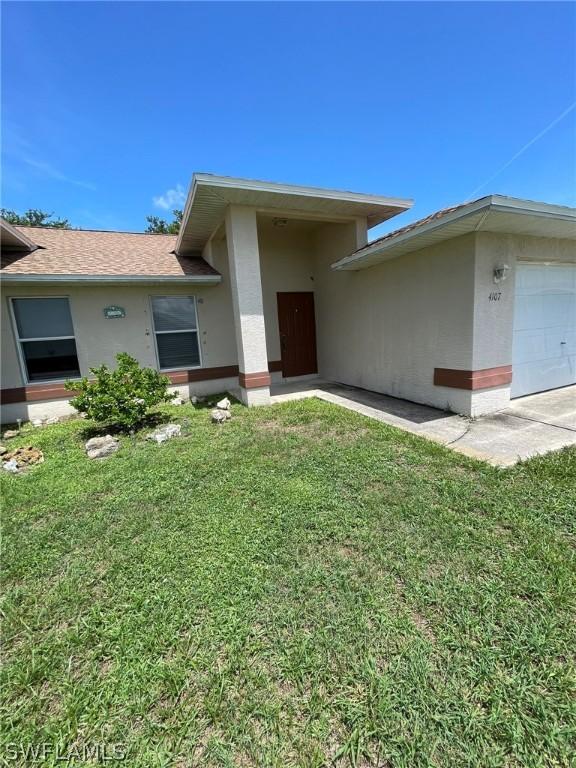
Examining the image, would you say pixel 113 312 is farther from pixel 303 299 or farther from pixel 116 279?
pixel 303 299

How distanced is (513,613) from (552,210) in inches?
203

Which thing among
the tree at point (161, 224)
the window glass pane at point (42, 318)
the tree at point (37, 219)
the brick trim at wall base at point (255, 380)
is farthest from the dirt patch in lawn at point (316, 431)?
the tree at point (37, 219)

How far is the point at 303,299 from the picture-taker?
30.1 feet

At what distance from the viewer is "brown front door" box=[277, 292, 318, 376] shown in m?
8.97

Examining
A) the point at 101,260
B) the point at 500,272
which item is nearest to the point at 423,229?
the point at 500,272

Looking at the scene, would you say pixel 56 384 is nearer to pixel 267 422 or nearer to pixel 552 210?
pixel 267 422

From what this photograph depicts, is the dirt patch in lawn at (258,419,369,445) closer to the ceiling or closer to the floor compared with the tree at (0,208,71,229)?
closer to the floor

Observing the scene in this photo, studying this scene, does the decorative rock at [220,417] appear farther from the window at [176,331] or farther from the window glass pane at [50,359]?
the window glass pane at [50,359]

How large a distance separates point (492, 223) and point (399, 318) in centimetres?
219

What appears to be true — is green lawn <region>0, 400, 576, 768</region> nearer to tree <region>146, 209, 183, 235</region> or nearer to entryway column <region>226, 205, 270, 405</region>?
entryway column <region>226, 205, 270, 405</region>

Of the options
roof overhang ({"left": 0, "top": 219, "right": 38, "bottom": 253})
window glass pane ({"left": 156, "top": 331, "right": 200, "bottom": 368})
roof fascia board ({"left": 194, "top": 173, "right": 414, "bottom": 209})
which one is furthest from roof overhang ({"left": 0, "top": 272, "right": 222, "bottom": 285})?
roof fascia board ({"left": 194, "top": 173, "right": 414, "bottom": 209})

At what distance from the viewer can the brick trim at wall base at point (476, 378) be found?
16.6 feet

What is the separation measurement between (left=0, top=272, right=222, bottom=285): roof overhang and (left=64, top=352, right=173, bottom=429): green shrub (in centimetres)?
223

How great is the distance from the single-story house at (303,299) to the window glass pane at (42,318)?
0.07ft
